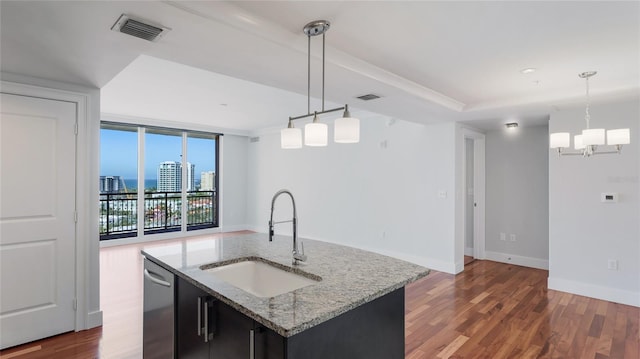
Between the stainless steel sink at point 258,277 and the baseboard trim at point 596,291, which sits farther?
the baseboard trim at point 596,291

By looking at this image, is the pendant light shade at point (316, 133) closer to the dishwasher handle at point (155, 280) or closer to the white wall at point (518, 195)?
the dishwasher handle at point (155, 280)

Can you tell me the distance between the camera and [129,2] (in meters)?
1.54

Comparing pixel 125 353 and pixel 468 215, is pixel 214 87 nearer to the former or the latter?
pixel 125 353

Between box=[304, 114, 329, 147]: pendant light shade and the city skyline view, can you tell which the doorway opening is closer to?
box=[304, 114, 329, 147]: pendant light shade

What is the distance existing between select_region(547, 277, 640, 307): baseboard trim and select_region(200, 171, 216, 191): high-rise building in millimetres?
6788

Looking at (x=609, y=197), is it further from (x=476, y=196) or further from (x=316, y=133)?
(x=316, y=133)

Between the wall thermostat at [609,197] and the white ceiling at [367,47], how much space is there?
109 cm

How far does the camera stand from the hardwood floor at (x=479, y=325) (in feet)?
8.56

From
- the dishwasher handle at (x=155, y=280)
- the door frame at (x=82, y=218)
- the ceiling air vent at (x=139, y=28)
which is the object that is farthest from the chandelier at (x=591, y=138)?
the door frame at (x=82, y=218)

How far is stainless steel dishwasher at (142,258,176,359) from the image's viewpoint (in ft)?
6.40

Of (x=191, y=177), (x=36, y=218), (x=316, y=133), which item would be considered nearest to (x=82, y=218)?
(x=36, y=218)

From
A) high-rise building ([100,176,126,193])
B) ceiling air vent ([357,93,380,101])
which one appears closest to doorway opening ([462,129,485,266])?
ceiling air vent ([357,93,380,101])

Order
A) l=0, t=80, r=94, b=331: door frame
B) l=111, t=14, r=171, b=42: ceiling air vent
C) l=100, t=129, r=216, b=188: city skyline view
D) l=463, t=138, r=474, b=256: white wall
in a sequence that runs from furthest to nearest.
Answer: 1. l=100, t=129, r=216, b=188: city skyline view
2. l=463, t=138, r=474, b=256: white wall
3. l=0, t=80, r=94, b=331: door frame
4. l=111, t=14, r=171, b=42: ceiling air vent

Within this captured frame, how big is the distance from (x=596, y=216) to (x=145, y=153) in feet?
24.6
